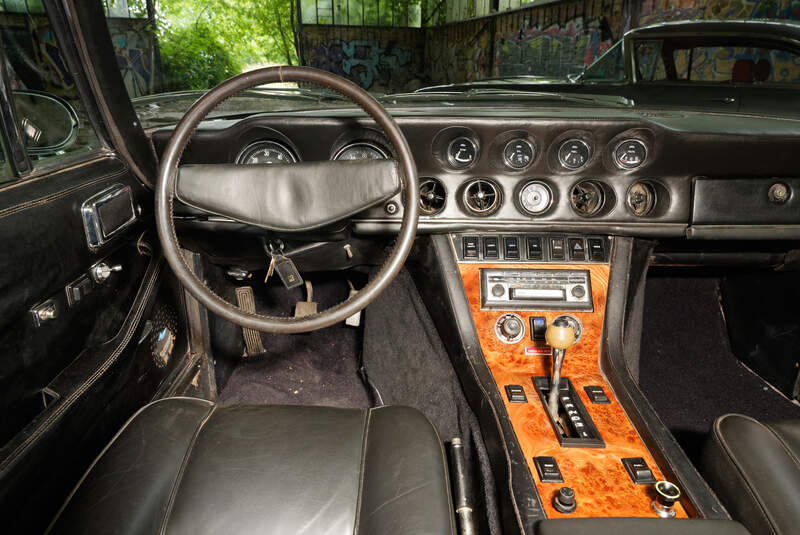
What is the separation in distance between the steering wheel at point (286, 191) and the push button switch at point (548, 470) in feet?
2.05

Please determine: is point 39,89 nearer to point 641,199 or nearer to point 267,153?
point 267,153

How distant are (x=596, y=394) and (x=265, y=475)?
107 cm

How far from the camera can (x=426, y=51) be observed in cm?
1462

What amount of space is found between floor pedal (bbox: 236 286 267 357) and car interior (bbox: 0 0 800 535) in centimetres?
2

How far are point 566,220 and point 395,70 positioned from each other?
45.9ft

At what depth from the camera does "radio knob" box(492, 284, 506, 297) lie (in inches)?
72.7

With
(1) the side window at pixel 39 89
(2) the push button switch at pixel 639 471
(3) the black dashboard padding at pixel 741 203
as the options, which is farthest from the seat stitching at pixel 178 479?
(3) the black dashboard padding at pixel 741 203

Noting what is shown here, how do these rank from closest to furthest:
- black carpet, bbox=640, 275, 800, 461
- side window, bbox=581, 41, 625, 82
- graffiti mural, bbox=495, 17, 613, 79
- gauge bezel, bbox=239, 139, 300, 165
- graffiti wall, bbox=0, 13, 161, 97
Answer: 1. graffiti wall, bbox=0, 13, 161, 97
2. gauge bezel, bbox=239, 139, 300, 165
3. black carpet, bbox=640, 275, 800, 461
4. side window, bbox=581, 41, 625, 82
5. graffiti mural, bbox=495, 17, 613, 79

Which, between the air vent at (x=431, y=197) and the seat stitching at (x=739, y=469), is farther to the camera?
the air vent at (x=431, y=197)

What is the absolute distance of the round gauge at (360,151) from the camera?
1737 mm

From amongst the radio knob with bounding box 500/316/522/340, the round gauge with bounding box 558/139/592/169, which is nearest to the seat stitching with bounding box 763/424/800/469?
the radio knob with bounding box 500/316/522/340

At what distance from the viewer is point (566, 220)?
1.82m

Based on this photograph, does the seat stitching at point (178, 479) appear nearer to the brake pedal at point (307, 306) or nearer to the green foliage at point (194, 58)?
the brake pedal at point (307, 306)

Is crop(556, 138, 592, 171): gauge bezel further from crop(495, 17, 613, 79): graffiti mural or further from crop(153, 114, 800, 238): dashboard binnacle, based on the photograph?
crop(495, 17, 613, 79): graffiti mural
